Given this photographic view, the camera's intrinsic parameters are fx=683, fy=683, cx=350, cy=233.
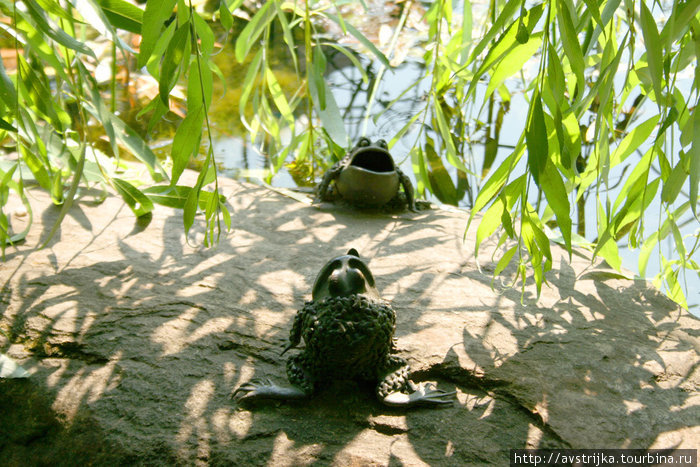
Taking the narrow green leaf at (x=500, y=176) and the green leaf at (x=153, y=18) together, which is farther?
the narrow green leaf at (x=500, y=176)

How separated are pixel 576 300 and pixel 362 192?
1.16 meters

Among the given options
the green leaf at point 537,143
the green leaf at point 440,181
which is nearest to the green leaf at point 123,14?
the green leaf at point 537,143

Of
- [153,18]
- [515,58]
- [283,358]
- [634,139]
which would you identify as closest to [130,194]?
[283,358]

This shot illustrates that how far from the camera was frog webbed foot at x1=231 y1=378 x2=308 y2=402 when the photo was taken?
69.9 inches

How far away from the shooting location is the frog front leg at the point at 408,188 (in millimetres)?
3244

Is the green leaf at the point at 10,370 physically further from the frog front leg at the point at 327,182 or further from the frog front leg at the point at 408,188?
the frog front leg at the point at 408,188

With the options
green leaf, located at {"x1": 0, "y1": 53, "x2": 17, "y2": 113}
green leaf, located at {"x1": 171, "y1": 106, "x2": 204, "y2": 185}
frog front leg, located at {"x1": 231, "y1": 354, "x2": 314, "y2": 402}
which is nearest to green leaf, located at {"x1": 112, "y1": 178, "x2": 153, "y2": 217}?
green leaf, located at {"x1": 0, "y1": 53, "x2": 17, "y2": 113}

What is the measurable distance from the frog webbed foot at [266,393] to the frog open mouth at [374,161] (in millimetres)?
1656

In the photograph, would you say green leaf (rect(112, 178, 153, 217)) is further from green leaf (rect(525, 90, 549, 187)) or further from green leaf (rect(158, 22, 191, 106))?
green leaf (rect(525, 90, 549, 187))

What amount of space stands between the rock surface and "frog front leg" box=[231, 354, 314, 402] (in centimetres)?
4

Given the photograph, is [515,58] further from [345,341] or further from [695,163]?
[345,341]

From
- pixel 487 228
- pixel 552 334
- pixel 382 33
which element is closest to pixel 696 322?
pixel 552 334

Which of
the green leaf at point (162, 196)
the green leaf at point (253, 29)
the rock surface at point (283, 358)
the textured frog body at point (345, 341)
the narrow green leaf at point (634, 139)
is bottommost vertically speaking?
the rock surface at point (283, 358)

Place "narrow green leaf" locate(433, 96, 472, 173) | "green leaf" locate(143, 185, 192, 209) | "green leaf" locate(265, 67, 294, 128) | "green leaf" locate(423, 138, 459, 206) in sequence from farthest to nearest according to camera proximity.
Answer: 1. "green leaf" locate(423, 138, 459, 206)
2. "green leaf" locate(265, 67, 294, 128)
3. "narrow green leaf" locate(433, 96, 472, 173)
4. "green leaf" locate(143, 185, 192, 209)
